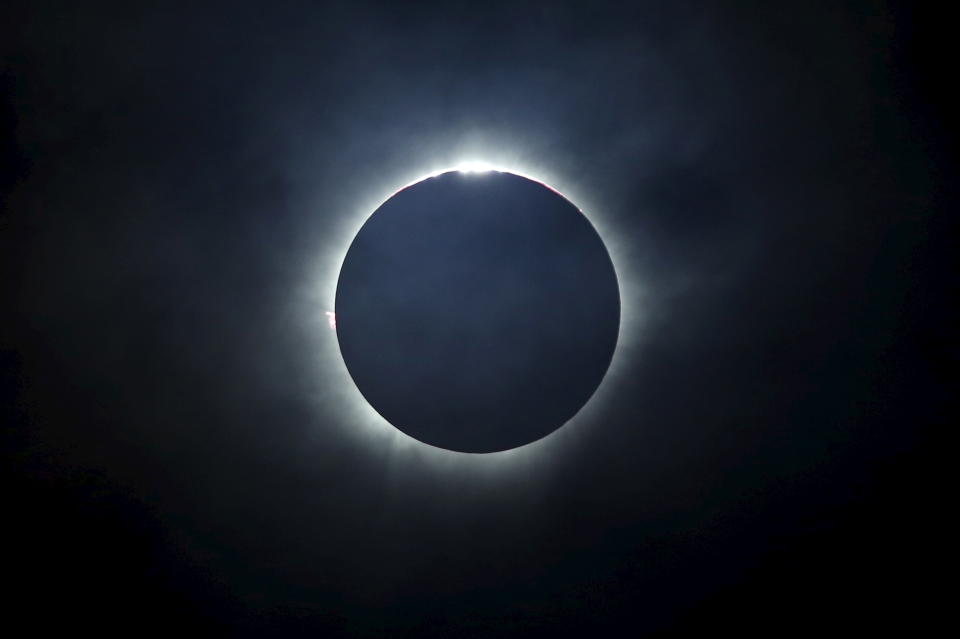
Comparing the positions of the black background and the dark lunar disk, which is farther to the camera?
the dark lunar disk

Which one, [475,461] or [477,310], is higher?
[477,310]

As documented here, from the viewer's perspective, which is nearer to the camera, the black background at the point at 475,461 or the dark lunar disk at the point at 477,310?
the black background at the point at 475,461

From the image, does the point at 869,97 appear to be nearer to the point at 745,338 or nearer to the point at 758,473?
the point at 745,338

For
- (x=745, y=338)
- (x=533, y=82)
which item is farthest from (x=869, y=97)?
(x=533, y=82)
